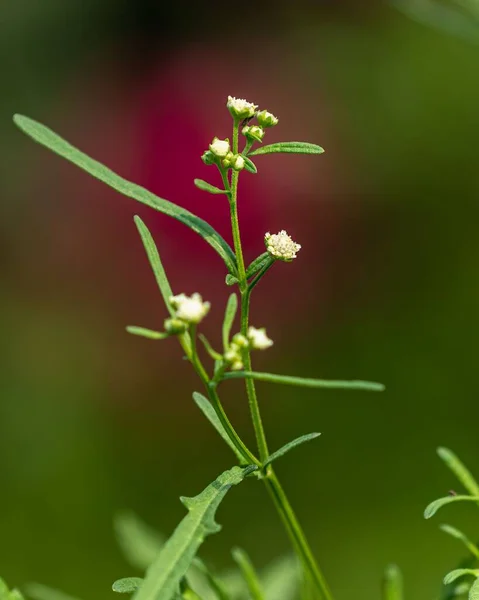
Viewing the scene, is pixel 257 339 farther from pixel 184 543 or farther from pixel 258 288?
pixel 258 288

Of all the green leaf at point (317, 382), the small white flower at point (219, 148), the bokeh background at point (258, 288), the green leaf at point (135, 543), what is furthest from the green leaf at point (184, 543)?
the bokeh background at point (258, 288)

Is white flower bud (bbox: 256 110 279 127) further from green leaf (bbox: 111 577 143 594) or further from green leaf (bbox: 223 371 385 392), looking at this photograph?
green leaf (bbox: 111 577 143 594)

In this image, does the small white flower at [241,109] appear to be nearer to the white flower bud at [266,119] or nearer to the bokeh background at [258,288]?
the white flower bud at [266,119]

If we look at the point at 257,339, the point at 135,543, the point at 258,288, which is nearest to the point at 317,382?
the point at 257,339

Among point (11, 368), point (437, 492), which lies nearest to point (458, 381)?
point (437, 492)

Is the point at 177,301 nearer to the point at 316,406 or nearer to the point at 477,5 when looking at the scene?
the point at 477,5

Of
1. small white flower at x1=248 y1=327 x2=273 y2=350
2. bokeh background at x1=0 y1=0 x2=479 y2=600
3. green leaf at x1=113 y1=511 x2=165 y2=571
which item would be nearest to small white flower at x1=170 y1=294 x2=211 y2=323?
small white flower at x1=248 y1=327 x2=273 y2=350
